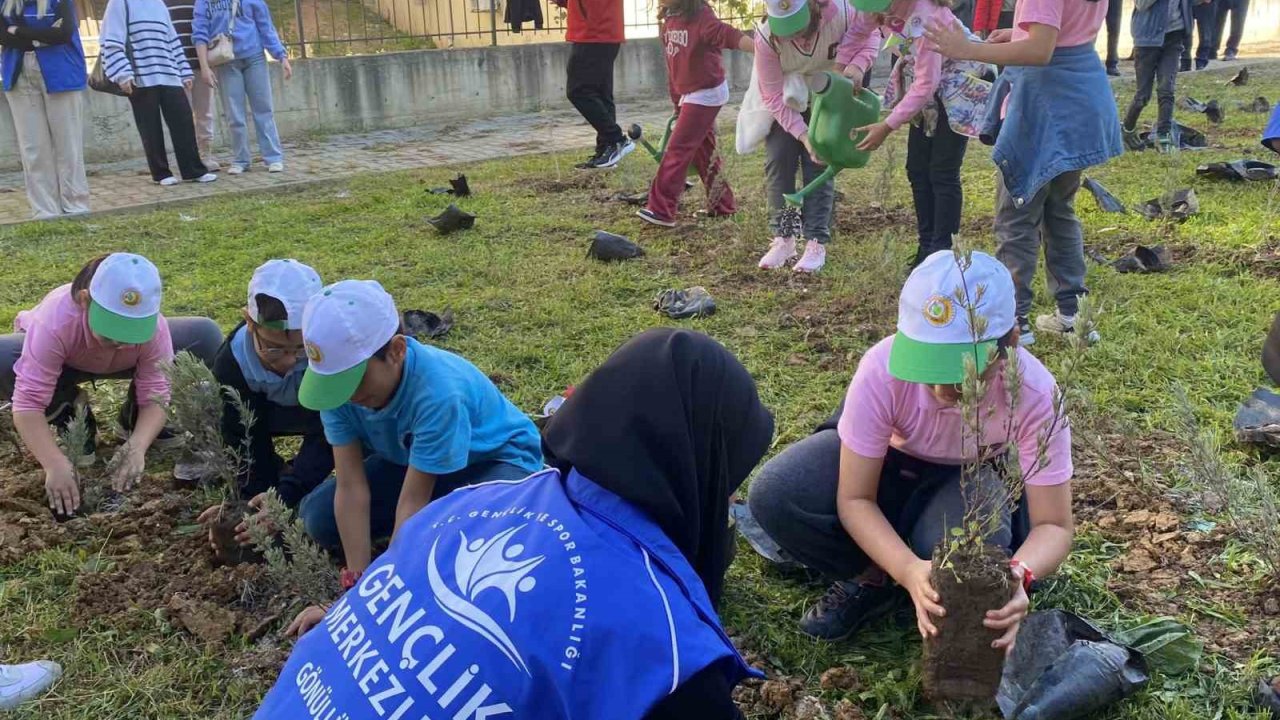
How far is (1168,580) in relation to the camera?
2570 millimetres

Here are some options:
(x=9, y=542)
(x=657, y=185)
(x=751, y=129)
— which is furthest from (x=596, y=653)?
(x=657, y=185)

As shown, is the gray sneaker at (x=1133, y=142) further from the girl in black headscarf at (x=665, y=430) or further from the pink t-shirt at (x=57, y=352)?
the girl in black headscarf at (x=665, y=430)

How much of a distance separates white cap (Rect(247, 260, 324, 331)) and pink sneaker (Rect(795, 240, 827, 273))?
2905mm

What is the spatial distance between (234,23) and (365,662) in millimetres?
8295

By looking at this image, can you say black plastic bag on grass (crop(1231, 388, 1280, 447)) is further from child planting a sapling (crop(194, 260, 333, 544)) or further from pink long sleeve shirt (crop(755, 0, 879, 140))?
child planting a sapling (crop(194, 260, 333, 544))

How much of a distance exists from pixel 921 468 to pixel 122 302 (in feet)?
7.58

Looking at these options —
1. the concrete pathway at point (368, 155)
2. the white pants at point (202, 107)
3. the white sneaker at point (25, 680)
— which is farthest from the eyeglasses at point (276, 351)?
the white pants at point (202, 107)

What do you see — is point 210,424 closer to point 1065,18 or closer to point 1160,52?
point 1065,18

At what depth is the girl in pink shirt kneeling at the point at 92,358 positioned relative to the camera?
3.06m

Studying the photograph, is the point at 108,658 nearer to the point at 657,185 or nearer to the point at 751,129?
the point at 751,129

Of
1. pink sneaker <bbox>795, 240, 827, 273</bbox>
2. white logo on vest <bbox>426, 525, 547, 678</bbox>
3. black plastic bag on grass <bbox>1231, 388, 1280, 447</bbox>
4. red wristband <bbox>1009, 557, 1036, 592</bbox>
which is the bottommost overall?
black plastic bag on grass <bbox>1231, 388, 1280, 447</bbox>

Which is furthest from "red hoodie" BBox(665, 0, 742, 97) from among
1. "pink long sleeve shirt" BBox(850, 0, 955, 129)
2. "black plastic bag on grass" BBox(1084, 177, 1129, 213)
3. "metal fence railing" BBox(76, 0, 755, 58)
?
"metal fence railing" BBox(76, 0, 755, 58)

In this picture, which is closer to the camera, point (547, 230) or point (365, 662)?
point (365, 662)

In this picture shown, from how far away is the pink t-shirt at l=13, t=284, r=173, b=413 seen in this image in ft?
10.5
